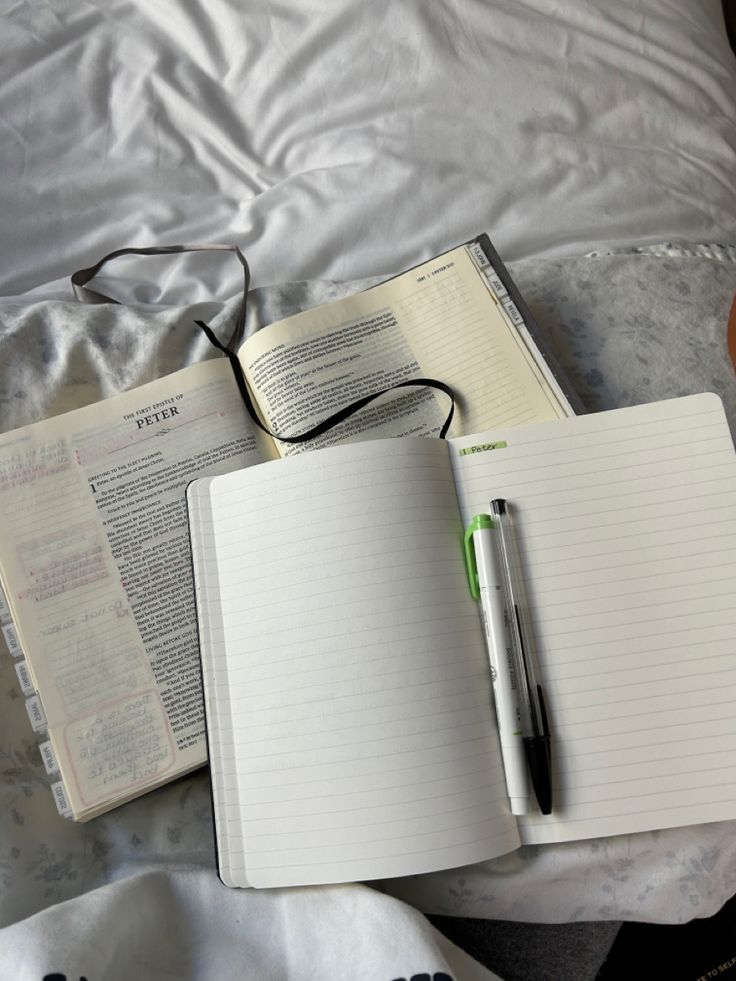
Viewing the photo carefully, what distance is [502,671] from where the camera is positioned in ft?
1.66

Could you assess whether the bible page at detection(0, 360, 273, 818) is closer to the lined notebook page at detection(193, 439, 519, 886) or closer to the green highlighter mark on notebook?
the lined notebook page at detection(193, 439, 519, 886)

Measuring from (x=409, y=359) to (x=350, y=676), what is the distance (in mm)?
290

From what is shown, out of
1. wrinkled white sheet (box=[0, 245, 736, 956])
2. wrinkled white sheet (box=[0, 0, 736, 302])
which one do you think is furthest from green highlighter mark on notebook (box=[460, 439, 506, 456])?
wrinkled white sheet (box=[0, 0, 736, 302])

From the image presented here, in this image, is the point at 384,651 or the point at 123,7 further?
the point at 123,7

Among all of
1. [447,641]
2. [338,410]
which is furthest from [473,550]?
[338,410]

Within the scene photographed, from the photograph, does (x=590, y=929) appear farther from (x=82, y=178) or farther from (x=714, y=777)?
(x=82, y=178)

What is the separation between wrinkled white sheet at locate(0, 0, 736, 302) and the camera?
799 mm

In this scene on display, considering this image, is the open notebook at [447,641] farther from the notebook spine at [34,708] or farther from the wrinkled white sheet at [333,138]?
the wrinkled white sheet at [333,138]

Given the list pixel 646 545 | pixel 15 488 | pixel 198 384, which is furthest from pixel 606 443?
pixel 15 488

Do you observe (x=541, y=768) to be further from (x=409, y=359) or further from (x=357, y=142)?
(x=357, y=142)

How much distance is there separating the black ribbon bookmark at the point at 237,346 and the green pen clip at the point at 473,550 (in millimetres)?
100

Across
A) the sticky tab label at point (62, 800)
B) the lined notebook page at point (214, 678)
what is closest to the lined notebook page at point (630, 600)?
the lined notebook page at point (214, 678)

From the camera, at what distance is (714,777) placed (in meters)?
0.49

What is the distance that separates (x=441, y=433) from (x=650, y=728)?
26 cm
